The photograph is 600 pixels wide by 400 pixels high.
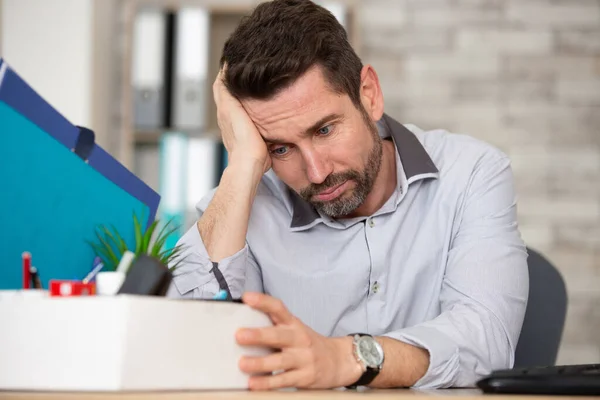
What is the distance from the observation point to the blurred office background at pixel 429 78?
3225mm

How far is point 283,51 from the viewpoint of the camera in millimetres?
1401

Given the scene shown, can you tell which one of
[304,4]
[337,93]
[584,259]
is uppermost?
[304,4]

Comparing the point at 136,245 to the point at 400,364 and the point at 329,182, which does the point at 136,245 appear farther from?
the point at 329,182

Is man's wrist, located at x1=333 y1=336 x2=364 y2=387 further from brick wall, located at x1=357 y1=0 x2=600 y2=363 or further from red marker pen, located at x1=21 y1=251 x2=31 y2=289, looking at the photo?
brick wall, located at x1=357 y1=0 x2=600 y2=363

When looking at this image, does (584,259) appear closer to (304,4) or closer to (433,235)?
(433,235)

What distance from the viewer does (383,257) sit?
1539mm

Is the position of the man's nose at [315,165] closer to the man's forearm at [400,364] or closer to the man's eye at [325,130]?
the man's eye at [325,130]

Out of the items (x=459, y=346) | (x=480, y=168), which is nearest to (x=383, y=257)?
(x=480, y=168)

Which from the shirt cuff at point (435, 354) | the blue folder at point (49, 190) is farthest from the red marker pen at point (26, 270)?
the shirt cuff at point (435, 354)

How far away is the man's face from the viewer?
139 centimetres

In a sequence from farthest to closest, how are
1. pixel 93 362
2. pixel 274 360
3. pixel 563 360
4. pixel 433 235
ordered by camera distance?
pixel 563 360 → pixel 433 235 → pixel 274 360 → pixel 93 362

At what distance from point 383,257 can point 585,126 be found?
86.3 inches

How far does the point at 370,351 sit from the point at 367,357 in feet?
0.05

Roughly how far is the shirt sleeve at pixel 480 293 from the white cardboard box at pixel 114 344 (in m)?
0.35
